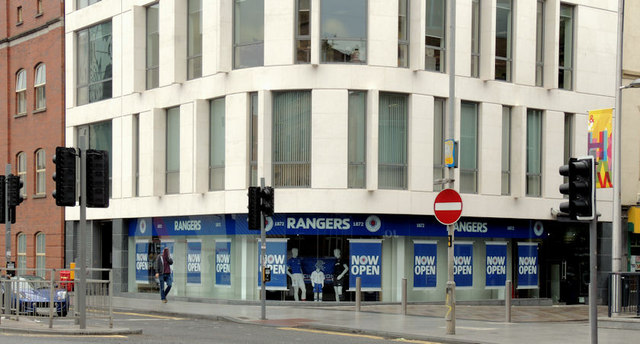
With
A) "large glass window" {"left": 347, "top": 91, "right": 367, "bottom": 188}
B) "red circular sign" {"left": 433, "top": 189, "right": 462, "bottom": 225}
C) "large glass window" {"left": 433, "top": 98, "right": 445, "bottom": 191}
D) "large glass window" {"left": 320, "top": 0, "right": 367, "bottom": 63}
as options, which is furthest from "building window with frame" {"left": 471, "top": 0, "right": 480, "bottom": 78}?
"red circular sign" {"left": 433, "top": 189, "right": 462, "bottom": 225}

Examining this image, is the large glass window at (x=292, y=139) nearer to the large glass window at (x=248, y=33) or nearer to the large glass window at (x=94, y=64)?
the large glass window at (x=248, y=33)

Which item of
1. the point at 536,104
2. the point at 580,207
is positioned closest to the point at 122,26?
the point at 536,104

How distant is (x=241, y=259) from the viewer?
31.0 m

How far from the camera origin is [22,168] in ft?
144

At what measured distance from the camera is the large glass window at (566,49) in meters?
34.2

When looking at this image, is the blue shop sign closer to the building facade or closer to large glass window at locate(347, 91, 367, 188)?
the building facade

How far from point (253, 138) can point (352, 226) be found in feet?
13.8

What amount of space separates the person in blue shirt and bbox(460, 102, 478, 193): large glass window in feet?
19.7

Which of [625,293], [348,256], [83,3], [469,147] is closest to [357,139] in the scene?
[348,256]

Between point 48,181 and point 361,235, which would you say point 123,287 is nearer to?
point 48,181

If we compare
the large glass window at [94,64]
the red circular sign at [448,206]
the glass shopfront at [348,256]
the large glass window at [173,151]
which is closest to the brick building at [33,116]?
the large glass window at [94,64]

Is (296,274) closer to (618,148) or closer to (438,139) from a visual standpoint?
(438,139)

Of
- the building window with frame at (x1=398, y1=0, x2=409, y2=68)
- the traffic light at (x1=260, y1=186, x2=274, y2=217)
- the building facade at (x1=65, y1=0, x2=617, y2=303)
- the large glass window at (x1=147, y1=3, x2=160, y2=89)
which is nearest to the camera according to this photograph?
the traffic light at (x1=260, y1=186, x2=274, y2=217)

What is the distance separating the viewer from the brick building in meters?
40.7
